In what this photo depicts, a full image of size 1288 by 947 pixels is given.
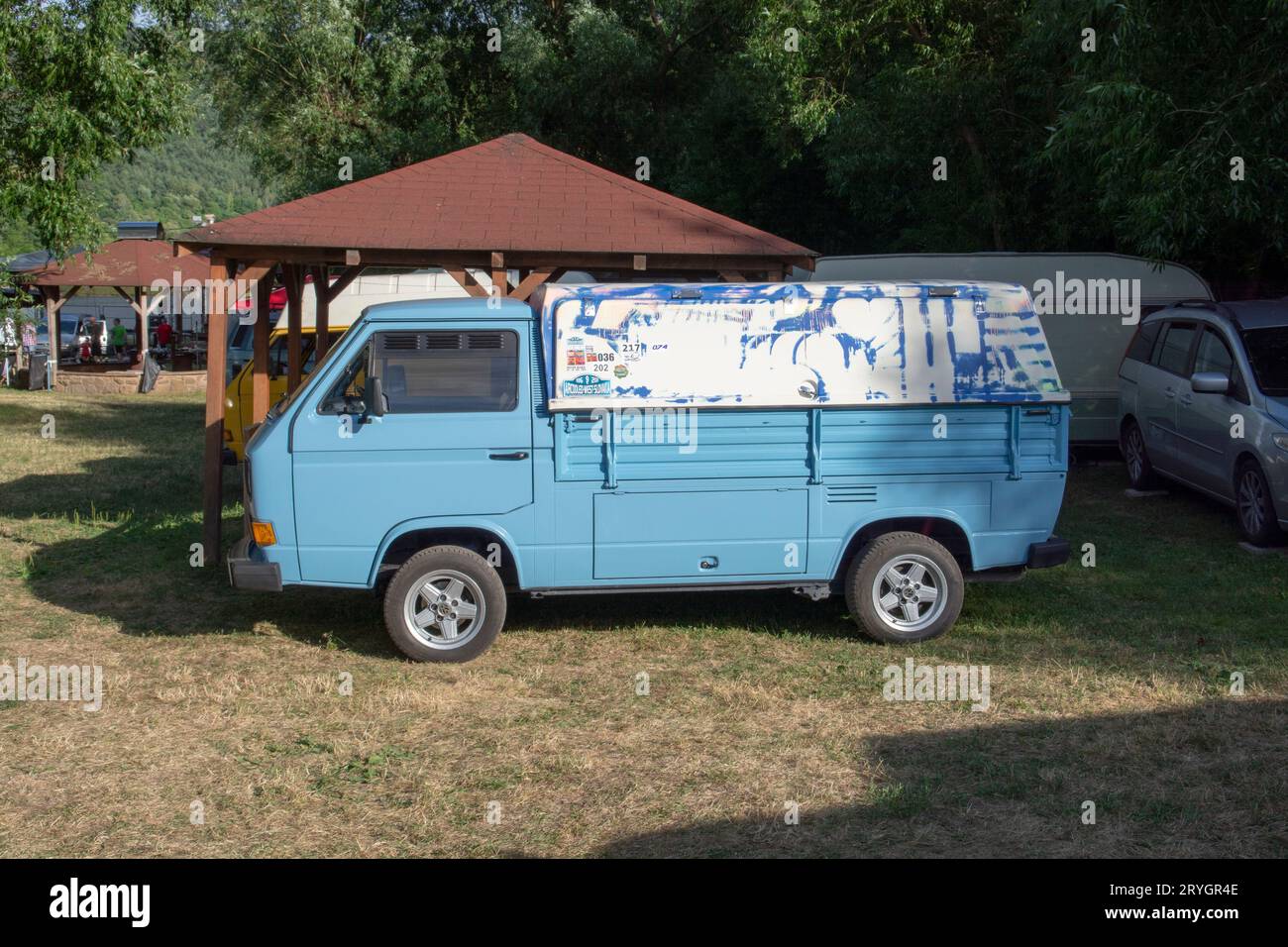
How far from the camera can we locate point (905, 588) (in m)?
8.01

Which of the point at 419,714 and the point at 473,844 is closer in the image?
the point at 473,844

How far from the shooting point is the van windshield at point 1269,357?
35.6 ft

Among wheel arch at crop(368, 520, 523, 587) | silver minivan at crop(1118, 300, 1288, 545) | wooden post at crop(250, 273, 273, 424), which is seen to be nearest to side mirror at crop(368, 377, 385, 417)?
wheel arch at crop(368, 520, 523, 587)

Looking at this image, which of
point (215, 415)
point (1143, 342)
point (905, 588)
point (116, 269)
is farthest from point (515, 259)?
point (116, 269)

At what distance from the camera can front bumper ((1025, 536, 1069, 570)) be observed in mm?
7977

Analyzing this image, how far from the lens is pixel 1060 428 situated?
7957 mm

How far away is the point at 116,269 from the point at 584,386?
82.2 feet

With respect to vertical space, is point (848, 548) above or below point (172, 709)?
above

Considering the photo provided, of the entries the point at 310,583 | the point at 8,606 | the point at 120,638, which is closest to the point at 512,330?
the point at 310,583

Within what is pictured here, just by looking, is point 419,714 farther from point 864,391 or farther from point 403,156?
point 403,156

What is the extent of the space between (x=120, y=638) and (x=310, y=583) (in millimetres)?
1812

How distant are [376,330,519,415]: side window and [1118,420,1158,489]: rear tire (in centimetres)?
807

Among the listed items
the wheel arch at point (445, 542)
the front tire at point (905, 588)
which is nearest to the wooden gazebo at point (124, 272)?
the wheel arch at point (445, 542)

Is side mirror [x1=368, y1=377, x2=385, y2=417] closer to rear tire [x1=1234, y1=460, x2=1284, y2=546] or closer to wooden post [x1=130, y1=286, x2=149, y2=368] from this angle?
rear tire [x1=1234, y1=460, x2=1284, y2=546]
